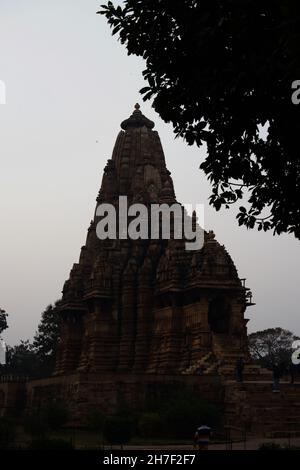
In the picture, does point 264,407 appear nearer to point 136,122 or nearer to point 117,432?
point 117,432

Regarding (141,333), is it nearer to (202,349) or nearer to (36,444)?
(202,349)

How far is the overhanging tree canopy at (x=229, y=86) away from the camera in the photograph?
34.5ft

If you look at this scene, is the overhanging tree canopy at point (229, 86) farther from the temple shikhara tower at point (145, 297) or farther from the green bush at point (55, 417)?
the temple shikhara tower at point (145, 297)

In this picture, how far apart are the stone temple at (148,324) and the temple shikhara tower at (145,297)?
0.19 feet

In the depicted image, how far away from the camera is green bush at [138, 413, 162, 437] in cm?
2730

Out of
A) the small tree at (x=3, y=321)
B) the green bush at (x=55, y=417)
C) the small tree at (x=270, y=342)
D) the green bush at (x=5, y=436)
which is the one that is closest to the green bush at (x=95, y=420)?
the green bush at (x=55, y=417)

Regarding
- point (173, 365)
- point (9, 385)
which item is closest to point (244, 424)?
point (173, 365)

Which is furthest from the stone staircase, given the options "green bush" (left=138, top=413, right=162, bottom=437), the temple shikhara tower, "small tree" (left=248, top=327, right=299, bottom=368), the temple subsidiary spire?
"small tree" (left=248, top=327, right=299, bottom=368)

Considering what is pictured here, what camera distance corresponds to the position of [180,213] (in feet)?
138

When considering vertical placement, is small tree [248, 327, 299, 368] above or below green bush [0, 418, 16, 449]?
above

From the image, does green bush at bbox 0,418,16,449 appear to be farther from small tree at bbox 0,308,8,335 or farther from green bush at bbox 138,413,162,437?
small tree at bbox 0,308,8,335

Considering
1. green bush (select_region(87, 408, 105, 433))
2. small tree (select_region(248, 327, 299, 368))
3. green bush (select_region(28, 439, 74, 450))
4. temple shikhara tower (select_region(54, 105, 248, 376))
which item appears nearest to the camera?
green bush (select_region(28, 439, 74, 450))

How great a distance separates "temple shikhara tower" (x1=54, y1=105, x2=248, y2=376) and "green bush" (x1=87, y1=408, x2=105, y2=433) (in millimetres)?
6396

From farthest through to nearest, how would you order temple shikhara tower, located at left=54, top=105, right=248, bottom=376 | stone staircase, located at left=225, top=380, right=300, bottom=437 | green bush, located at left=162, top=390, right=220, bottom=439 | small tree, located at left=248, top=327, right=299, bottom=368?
small tree, located at left=248, top=327, right=299, bottom=368 → temple shikhara tower, located at left=54, top=105, right=248, bottom=376 → stone staircase, located at left=225, top=380, right=300, bottom=437 → green bush, located at left=162, top=390, right=220, bottom=439
